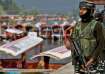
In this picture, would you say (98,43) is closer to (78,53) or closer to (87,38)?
(87,38)

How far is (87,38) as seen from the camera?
6215mm

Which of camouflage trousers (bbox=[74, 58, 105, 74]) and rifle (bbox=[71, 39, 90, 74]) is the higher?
rifle (bbox=[71, 39, 90, 74])

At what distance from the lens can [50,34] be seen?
64250mm

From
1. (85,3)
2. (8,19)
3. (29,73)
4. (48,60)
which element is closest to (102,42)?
(85,3)

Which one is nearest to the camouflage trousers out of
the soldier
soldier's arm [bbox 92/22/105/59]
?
the soldier

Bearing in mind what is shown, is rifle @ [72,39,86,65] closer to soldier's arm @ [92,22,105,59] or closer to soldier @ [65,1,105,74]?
soldier @ [65,1,105,74]

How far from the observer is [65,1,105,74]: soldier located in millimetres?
6184

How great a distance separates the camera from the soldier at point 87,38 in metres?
6.18

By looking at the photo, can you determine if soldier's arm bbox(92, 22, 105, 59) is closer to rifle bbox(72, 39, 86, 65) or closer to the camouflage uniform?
the camouflage uniform

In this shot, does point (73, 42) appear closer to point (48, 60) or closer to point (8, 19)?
point (48, 60)

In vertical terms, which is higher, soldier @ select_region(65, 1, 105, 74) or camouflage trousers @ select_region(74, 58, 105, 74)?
soldier @ select_region(65, 1, 105, 74)

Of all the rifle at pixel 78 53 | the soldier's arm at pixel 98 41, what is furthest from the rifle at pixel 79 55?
the soldier's arm at pixel 98 41

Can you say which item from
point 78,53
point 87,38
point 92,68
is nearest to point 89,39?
point 87,38

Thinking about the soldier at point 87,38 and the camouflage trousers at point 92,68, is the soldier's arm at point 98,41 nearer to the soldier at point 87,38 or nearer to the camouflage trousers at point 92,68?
the soldier at point 87,38
